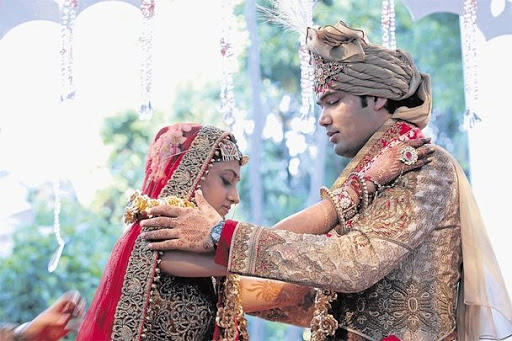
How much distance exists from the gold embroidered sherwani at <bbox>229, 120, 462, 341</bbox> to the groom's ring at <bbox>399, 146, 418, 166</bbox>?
38 millimetres

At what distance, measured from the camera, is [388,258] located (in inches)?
95.3

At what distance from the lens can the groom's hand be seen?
236 cm

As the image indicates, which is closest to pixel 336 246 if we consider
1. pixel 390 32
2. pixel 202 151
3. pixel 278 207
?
pixel 202 151

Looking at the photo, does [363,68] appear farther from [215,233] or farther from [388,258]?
[215,233]

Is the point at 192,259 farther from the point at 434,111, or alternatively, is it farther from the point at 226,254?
the point at 434,111

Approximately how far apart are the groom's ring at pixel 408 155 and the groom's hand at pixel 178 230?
58 centimetres

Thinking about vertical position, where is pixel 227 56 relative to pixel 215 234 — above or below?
above

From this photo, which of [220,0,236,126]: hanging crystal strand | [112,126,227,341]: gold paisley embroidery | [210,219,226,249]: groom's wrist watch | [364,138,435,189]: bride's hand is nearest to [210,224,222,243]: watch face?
[210,219,226,249]: groom's wrist watch

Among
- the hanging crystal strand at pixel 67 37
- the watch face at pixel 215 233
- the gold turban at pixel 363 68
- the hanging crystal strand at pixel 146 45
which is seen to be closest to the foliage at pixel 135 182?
the hanging crystal strand at pixel 146 45

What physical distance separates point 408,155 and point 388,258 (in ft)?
1.04

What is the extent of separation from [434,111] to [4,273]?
13.6ft

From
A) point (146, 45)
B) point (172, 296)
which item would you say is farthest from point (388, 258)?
point (146, 45)

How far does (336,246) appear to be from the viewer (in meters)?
2.41

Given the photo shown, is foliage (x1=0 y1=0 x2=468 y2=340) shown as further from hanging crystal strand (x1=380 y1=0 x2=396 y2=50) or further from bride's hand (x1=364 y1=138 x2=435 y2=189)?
bride's hand (x1=364 y1=138 x2=435 y2=189)
